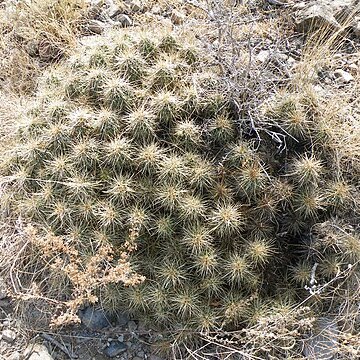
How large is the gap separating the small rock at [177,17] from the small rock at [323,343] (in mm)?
2701

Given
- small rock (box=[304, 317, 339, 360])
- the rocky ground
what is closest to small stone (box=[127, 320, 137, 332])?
the rocky ground

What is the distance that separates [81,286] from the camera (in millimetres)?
3045

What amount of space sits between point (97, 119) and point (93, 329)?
1.34 m

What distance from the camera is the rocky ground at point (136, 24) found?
10.9 feet

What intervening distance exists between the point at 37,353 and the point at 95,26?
2776mm

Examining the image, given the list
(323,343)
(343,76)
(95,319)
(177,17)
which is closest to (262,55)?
(343,76)

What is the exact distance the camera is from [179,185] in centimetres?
316

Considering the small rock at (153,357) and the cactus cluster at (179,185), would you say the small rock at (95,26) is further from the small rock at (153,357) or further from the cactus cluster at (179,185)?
the small rock at (153,357)

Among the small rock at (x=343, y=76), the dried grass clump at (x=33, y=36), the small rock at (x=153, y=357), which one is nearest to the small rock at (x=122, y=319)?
the small rock at (x=153, y=357)

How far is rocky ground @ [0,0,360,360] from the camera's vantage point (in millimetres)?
3312

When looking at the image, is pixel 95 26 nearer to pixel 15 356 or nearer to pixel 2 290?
pixel 2 290

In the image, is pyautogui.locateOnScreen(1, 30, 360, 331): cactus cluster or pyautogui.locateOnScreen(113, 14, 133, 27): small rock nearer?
pyautogui.locateOnScreen(1, 30, 360, 331): cactus cluster

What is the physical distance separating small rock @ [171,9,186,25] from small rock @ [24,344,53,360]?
2809 mm

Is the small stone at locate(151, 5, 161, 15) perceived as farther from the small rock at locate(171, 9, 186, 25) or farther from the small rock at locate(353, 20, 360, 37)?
the small rock at locate(353, 20, 360, 37)
